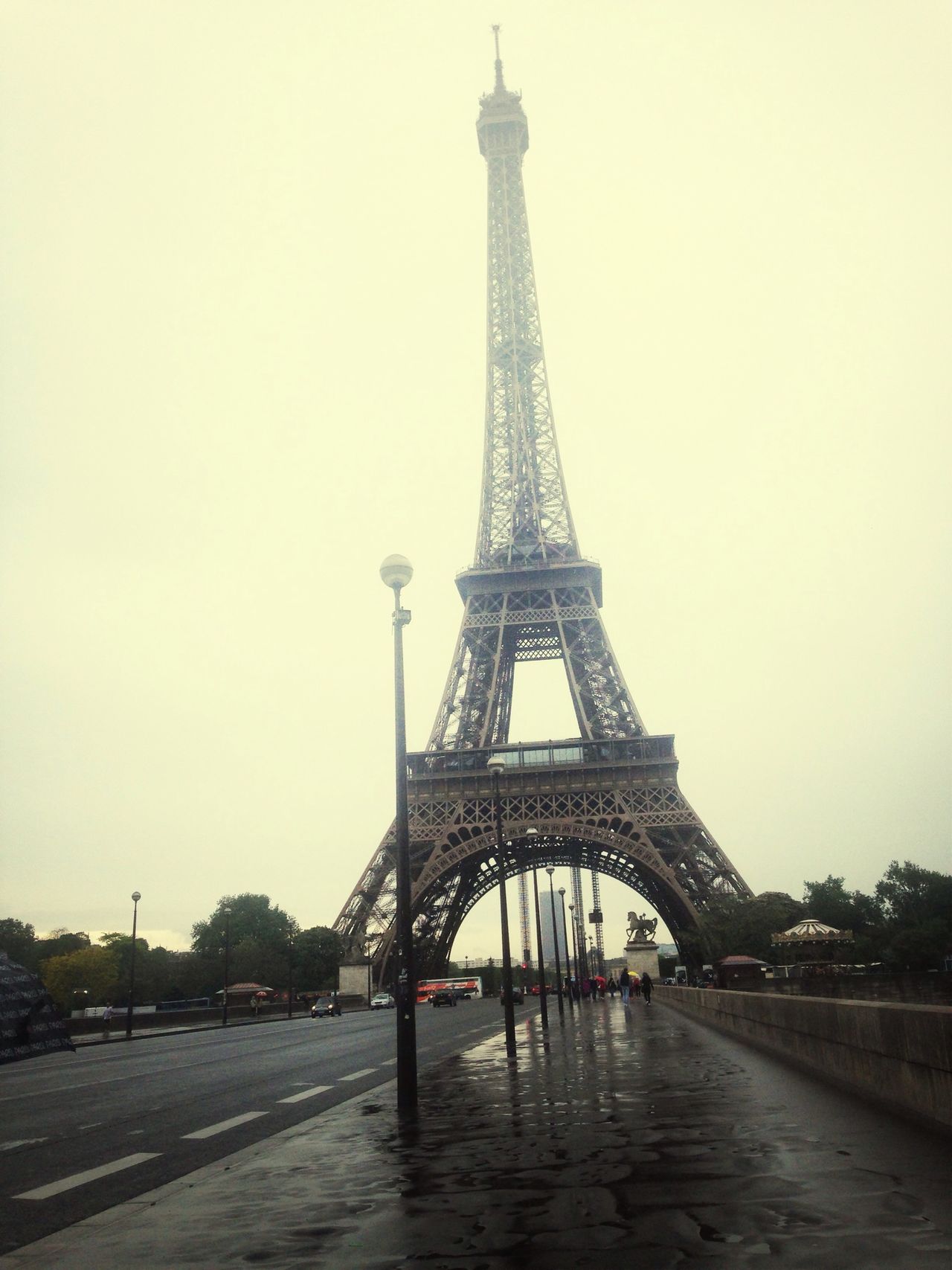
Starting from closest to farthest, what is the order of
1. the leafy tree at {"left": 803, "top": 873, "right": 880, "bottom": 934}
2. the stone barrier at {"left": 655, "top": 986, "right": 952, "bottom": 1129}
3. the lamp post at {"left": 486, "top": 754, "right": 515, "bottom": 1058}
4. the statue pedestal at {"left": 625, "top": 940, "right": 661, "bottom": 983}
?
1. the stone barrier at {"left": 655, "top": 986, "right": 952, "bottom": 1129}
2. the lamp post at {"left": 486, "top": 754, "right": 515, "bottom": 1058}
3. the statue pedestal at {"left": 625, "top": 940, "right": 661, "bottom": 983}
4. the leafy tree at {"left": 803, "top": 873, "right": 880, "bottom": 934}

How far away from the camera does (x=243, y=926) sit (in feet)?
416

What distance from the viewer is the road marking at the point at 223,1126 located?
11367 millimetres

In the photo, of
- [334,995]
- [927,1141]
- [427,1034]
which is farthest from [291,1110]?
[334,995]

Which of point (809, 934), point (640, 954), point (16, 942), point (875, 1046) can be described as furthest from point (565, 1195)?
point (16, 942)

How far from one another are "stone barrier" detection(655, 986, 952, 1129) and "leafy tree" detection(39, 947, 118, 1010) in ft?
346

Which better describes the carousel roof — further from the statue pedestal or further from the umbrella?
the statue pedestal

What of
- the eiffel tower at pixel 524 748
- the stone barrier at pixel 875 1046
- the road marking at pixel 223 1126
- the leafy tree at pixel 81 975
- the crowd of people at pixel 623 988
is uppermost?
the eiffel tower at pixel 524 748

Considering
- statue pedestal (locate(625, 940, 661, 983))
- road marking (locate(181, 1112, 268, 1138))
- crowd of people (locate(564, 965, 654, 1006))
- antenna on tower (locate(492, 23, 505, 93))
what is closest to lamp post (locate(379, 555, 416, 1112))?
road marking (locate(181, 1112, 268, 1138))

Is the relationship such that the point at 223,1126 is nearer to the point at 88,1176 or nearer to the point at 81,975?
the point at 88,1176

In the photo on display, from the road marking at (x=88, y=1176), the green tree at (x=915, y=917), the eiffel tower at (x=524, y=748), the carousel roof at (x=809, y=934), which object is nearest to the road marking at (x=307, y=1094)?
the road marking at (x=88, y=1176)

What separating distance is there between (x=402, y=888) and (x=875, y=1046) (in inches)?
229

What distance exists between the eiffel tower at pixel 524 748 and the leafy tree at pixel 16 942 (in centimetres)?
6520

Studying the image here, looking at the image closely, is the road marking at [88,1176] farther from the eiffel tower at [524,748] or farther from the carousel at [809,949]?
the eiffel tower at [524,748]

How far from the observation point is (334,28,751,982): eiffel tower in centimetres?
6072
